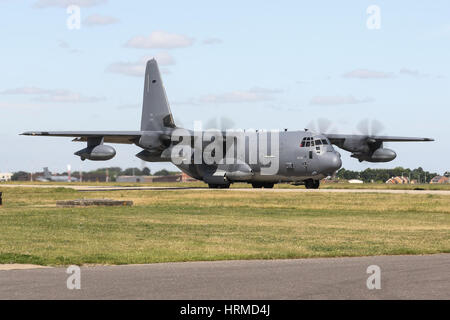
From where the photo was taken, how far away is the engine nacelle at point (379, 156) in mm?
59625

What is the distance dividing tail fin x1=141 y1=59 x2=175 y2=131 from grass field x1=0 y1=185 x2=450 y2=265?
20309 millimetres

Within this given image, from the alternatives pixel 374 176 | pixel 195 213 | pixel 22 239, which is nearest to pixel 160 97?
pixel 195 213

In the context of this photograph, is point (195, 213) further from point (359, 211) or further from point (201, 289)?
point (201, 289)

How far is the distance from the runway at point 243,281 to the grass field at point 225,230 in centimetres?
185

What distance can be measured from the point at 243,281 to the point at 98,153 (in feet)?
140

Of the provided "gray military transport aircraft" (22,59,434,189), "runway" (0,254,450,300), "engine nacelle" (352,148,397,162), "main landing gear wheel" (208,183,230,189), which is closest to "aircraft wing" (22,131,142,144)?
"gray military transport aircraft" (22,59,434,189)

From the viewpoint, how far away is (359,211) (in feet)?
118

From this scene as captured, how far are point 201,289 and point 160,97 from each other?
2065 inches

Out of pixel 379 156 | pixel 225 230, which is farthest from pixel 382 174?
pixel 225 230

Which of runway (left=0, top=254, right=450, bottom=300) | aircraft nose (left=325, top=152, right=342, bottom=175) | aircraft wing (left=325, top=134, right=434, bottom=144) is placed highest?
aircraft wing (left=325, top=134, right=434, bottom=144)

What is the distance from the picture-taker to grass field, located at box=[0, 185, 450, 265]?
18.2m

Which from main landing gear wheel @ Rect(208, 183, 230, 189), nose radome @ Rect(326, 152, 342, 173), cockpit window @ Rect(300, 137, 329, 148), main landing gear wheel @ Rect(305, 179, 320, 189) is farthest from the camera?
main landing gear wheel @ Rect(208, 183, 230, 189)

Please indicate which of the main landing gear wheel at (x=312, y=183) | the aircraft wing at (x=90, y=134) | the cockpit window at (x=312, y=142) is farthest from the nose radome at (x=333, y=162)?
the aircraft wing at (x=90, y=134)

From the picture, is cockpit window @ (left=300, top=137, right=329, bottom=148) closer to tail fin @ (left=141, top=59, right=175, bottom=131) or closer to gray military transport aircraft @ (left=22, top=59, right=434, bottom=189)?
gray military transport aircraft @ (left=22, top=59, right=434, bottom=189)
